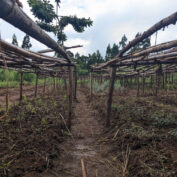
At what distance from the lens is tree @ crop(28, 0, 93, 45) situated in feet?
25.5

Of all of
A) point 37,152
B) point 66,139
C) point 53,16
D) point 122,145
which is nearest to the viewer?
point 37,152

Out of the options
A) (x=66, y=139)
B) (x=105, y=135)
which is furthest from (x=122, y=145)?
(x=66, y=139)

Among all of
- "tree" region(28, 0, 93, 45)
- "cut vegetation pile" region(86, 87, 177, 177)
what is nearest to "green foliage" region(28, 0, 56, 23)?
"tree" region(28, 0, 93, 45)

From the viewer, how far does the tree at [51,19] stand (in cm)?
776

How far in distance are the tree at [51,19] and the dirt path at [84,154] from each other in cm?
462

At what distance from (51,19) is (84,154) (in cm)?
708

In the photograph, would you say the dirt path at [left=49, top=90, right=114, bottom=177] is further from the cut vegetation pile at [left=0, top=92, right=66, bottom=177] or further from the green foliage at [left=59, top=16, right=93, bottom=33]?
the green foliage at [left=59, top=16, right=93, bottom=33]

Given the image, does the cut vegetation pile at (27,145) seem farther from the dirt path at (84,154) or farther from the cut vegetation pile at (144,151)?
the cut vegetation pile at (144,151)

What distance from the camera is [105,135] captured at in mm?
4664

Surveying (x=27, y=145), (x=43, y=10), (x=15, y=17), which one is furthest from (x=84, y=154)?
(x=43, y=10)

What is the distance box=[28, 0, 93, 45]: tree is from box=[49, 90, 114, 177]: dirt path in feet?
15.2

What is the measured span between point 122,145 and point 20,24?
10.2ft

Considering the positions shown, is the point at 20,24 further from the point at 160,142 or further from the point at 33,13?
the point at 33,13

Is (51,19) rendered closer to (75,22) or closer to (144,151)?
(75,22)
